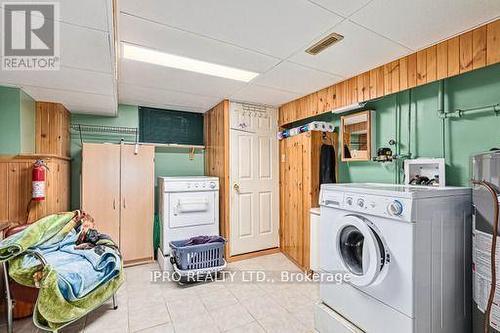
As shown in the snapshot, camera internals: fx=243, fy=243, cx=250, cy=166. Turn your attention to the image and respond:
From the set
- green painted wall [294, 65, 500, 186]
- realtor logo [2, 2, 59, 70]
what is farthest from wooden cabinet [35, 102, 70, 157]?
green painted wall [294, 65, 500, 186]

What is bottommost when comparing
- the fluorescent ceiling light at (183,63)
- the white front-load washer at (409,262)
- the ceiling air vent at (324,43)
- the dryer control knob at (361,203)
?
the white front-load washer at (409,262)

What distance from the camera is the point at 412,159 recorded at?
7.25 feet

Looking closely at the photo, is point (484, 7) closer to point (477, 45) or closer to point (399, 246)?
point (477, 45)

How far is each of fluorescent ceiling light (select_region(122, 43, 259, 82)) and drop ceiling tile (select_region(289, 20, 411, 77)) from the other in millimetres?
622

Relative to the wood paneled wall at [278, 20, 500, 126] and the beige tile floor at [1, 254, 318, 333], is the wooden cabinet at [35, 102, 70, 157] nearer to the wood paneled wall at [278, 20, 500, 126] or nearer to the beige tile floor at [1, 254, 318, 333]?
the beige tile floor at [1, 254, 318, 333]

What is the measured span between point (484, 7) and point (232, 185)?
280 centimetres

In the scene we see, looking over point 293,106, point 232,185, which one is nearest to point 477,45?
point 293,106

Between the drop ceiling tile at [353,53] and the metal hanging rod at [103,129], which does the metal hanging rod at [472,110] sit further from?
the metal hanging rod at [103,129]

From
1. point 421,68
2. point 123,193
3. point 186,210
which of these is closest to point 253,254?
point 186,210

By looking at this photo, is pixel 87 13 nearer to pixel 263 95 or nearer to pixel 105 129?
pixel 263 95

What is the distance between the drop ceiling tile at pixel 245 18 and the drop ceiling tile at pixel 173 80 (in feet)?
2.55

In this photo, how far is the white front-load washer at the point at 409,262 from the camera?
4.53 ft

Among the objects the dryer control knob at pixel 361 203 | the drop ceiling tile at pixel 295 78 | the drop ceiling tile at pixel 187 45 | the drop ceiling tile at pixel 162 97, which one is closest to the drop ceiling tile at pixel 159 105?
the drop ceiling tile at pixel 162 97

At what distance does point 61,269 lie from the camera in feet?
5.99
